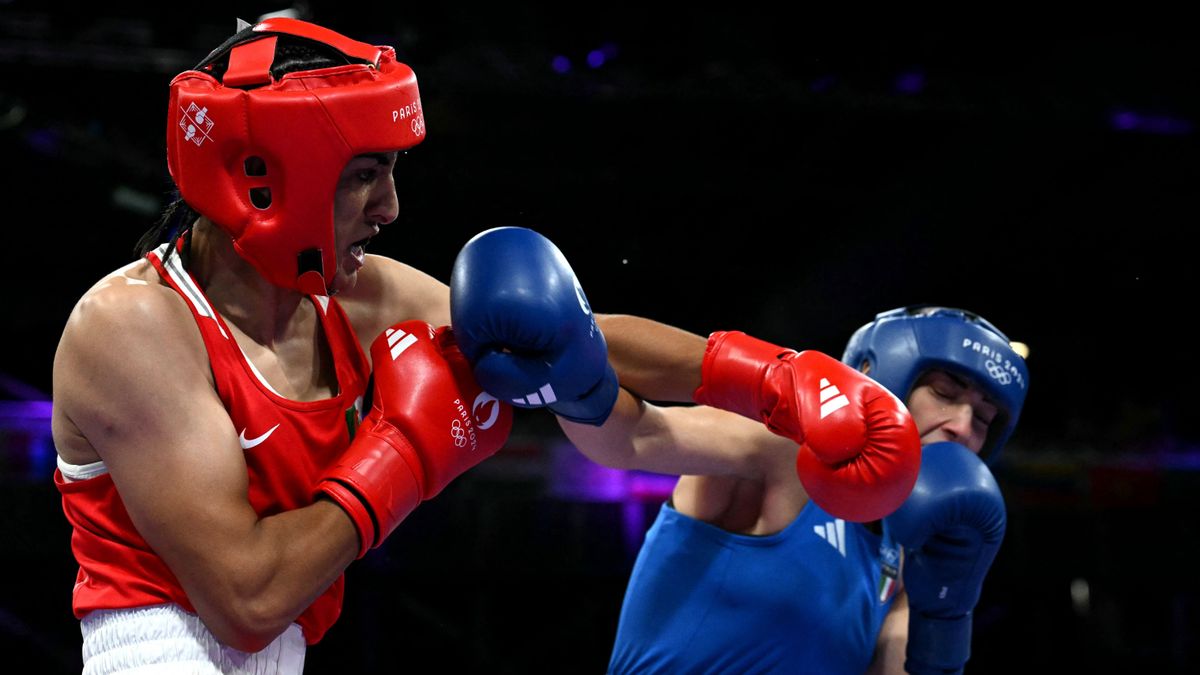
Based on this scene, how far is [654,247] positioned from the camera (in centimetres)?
538

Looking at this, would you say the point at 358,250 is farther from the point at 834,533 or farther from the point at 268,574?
the point at 834,533

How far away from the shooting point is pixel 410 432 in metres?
1.82

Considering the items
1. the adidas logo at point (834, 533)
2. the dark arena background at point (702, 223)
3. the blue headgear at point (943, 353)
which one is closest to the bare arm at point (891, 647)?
the adidas logo at point (834, 533)

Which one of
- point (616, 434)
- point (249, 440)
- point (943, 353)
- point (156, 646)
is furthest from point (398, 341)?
point (943, 353)

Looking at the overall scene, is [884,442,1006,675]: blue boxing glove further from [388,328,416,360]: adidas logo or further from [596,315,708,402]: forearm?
[388,328,416,360]: adidas logo

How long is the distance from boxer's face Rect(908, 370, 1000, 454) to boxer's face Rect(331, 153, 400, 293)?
4.39 feet

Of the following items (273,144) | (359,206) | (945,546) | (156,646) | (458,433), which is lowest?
(945,546)

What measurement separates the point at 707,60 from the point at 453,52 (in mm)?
1133

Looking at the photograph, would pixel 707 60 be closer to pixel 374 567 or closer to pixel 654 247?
pixel 654 247

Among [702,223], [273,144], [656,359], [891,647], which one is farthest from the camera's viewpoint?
[702,223]

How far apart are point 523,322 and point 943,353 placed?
114cm

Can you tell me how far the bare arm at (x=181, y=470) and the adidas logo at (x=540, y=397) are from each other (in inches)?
15.0

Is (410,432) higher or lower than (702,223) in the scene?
higher

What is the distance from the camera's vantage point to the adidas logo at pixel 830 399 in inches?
78.6
